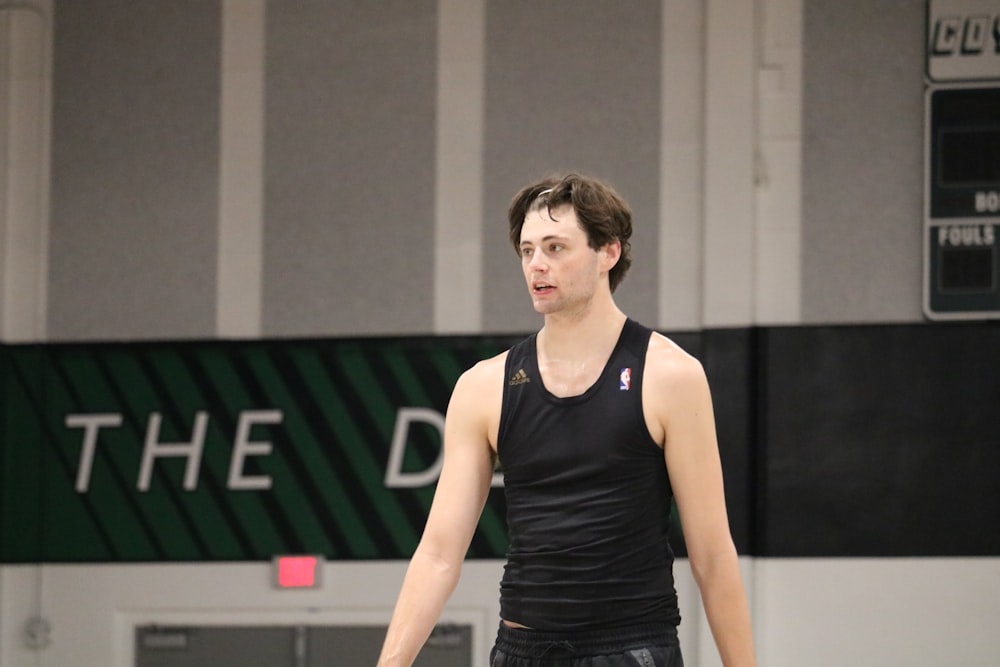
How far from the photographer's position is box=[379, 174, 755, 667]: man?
256cm

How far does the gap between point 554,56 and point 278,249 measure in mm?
1436

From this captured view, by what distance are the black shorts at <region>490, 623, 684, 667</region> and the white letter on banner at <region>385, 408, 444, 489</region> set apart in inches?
113

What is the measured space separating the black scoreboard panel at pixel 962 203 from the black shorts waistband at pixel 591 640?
3.03m

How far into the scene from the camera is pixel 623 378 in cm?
260

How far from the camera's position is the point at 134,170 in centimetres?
567

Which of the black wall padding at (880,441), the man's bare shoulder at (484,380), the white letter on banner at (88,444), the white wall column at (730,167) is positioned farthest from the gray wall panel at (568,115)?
the man's bare shoulder at (484,380)

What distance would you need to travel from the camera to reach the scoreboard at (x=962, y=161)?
5.13 metres

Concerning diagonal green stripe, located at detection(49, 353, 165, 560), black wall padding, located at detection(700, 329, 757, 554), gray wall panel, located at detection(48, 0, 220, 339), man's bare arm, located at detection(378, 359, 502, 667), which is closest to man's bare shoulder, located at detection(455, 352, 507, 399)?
man's bare arm, located at detection(378, 359, 502, 667)

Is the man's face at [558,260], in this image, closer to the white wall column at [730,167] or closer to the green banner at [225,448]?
the white wall column at [730,167]

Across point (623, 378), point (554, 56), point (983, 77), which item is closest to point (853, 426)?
point (983, 77)

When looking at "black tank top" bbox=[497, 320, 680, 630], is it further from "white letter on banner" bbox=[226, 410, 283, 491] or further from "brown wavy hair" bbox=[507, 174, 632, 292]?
"white letter on banner" bbox=[226, 410, 283, 491]

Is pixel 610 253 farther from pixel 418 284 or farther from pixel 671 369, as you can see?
pixel 418 284

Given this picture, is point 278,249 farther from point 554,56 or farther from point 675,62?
point 675,62

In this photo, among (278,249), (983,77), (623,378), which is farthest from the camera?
(278,249)
